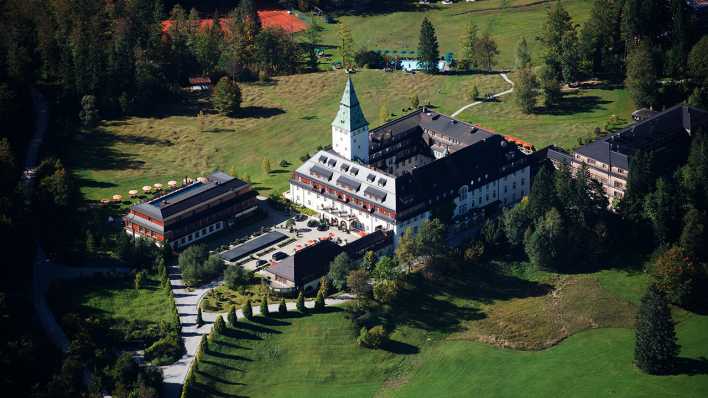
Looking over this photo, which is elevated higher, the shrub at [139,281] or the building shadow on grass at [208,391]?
the shrub at [139,281]

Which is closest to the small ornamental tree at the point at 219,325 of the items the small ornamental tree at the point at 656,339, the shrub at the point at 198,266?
the shrub at the point at 198,266

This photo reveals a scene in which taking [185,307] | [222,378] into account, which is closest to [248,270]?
[185,307]

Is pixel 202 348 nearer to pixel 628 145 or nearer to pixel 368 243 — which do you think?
pixel 368 243

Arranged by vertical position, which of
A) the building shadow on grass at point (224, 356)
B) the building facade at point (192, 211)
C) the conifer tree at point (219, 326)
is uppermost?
the building facade at point (192, 211)

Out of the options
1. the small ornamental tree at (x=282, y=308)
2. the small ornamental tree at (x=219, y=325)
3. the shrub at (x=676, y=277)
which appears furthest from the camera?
the shrub at (x=676, y=277)

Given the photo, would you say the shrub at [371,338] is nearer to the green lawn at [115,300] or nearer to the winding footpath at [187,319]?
the winding footpath at [187,319]

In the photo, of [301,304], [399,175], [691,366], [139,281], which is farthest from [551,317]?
[139,281]

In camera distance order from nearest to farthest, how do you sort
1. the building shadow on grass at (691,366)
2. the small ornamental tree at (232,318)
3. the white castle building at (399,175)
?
the building shadow on grass at (691,366)
the small ornamental tree at (232,318)
the white castle building at (399,175)
